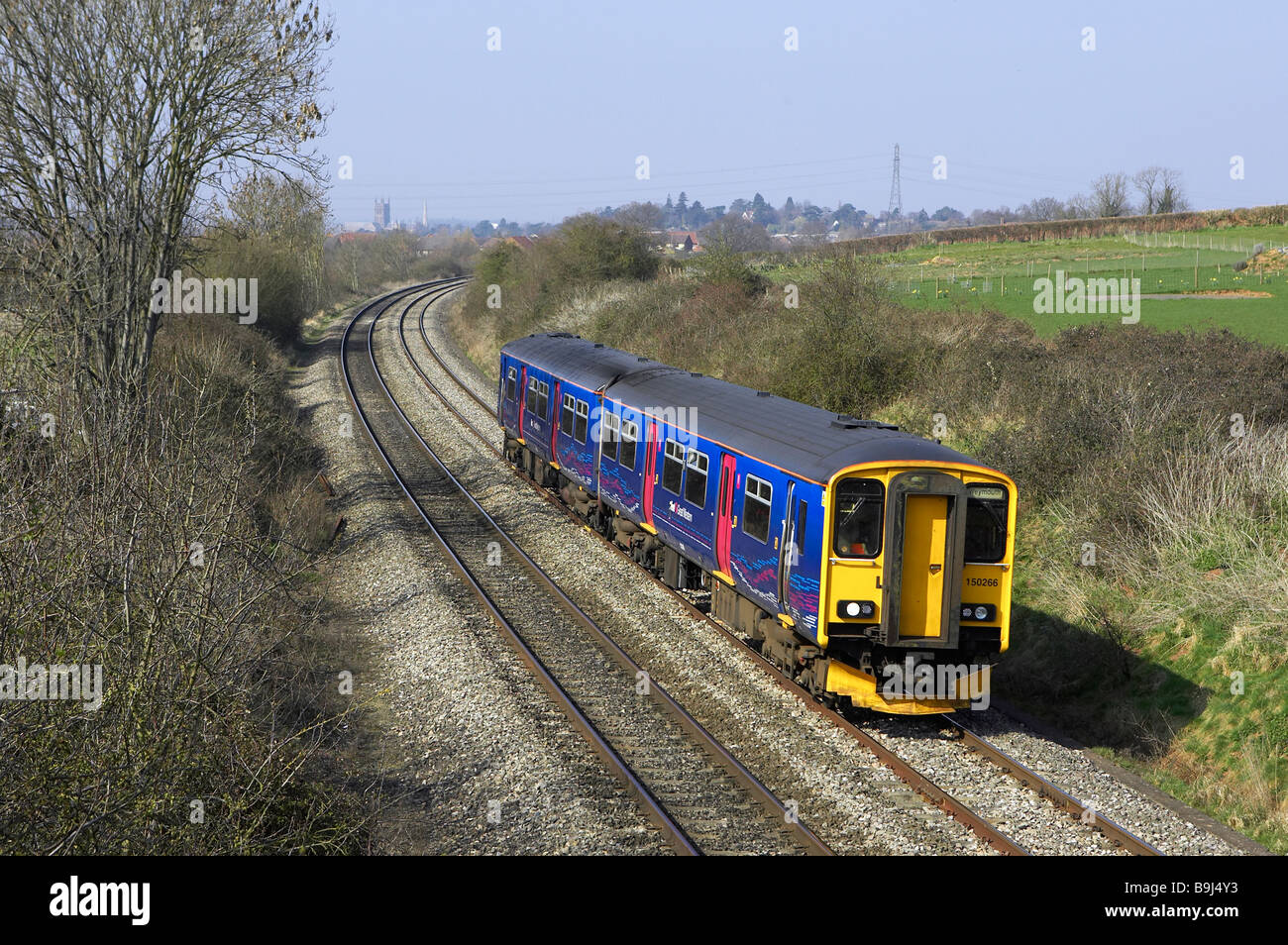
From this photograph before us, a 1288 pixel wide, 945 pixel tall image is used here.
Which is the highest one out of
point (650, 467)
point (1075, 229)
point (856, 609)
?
point (1075, 229)

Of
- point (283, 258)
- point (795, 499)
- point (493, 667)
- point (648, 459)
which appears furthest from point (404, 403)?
point (795, 499)

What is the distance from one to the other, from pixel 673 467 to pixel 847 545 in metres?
4.63

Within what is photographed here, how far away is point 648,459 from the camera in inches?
639

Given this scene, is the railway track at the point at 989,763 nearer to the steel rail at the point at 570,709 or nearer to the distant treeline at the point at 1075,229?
the steel rail at the point at 570,709

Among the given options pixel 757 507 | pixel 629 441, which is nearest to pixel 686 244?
pixel 629 441

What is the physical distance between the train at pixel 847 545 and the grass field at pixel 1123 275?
12254mm

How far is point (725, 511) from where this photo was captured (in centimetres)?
1358

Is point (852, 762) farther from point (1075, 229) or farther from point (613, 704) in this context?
point (1075, 229)

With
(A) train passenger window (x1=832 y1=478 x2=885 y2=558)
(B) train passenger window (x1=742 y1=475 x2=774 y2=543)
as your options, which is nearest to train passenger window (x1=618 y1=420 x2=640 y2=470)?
(B) train passenger window (x1=742 y1=475 x2=774 y2=543)

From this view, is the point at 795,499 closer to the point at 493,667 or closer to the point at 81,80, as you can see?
the point at 493,667

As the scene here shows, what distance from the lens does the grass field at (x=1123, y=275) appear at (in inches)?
1115

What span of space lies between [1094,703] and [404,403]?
24.2 metres

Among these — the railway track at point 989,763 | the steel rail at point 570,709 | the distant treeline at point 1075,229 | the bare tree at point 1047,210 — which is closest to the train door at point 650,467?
the railway track at point 989,763

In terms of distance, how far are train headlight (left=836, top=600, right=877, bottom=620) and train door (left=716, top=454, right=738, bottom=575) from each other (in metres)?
2.52
